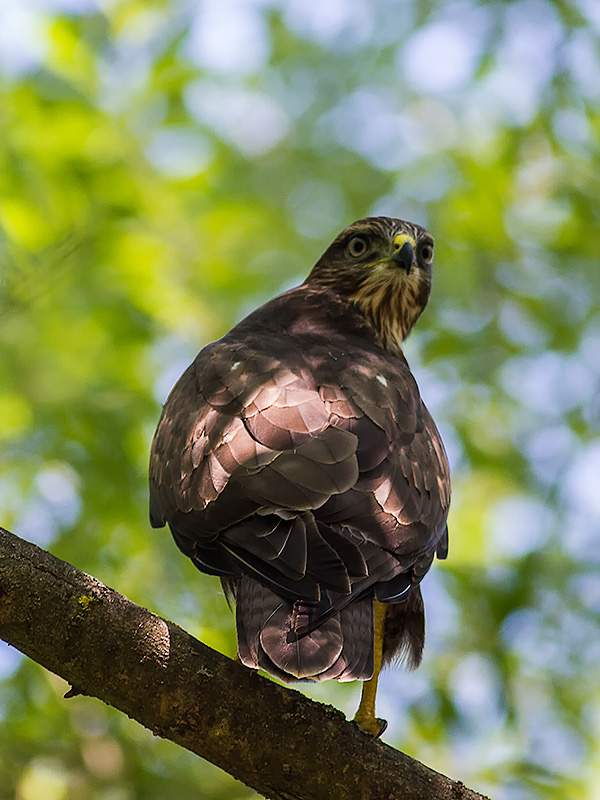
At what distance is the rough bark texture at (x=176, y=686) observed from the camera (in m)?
3.05

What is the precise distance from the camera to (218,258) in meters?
7.47

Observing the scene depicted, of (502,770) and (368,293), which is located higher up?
(368,293)

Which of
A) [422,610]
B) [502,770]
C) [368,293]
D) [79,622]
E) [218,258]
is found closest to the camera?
[79,622]

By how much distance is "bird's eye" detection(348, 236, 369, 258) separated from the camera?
18.8 feet

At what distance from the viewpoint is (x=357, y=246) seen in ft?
19.0

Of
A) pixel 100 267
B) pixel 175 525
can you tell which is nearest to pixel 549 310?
pixel 100 267

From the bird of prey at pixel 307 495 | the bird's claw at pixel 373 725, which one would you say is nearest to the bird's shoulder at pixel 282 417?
the bird of prey at pixel 307 495

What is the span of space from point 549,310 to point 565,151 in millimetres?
1308

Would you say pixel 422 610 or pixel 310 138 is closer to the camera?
pixel 422 610

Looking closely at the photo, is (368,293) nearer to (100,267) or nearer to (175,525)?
(100,267)

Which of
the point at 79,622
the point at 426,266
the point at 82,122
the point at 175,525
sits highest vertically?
the point at 82,122

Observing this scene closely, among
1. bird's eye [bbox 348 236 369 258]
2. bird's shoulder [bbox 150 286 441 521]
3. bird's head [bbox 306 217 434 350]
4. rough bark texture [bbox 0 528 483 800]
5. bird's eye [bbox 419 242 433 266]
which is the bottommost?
rough bark texture [bbox 0 528 483 800]

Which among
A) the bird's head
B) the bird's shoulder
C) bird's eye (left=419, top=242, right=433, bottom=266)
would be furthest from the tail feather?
bird's eye (left=419, top=242, right=433, bottom=266)

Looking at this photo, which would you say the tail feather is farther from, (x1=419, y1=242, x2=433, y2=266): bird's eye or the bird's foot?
(x1=419, y1=242, x2=433, y2=266): bird's eye
